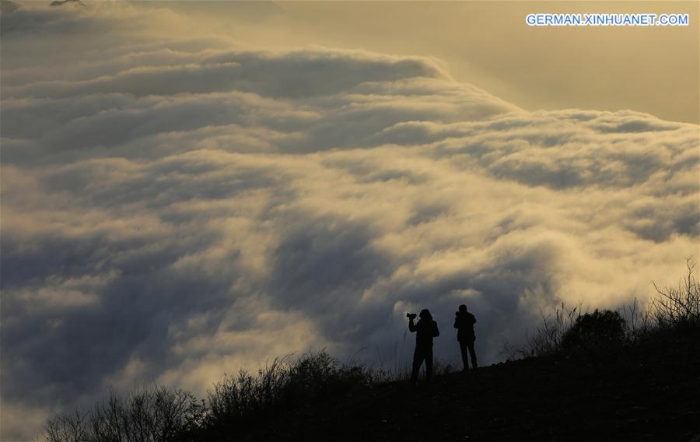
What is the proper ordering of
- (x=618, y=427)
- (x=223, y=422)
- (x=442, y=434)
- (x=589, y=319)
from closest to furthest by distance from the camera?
(x=618, y=427) < (x=442, y=434) < (x=223, y=422) < (x=589, y=319)

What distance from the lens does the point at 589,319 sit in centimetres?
2434

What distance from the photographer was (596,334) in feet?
65.3

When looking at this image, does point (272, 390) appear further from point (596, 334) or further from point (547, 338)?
point (596, 334)

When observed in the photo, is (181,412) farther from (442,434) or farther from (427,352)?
(442,434)

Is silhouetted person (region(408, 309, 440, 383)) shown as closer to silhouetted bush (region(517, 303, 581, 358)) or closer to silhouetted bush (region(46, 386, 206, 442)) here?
silhouetted bush (region(517, 303, 581, 358))

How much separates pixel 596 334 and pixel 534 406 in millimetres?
5115

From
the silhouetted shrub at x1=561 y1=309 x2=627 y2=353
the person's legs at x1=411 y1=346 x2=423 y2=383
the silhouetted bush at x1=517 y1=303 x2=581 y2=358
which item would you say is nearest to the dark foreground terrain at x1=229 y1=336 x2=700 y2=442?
the person's legs at x1=411 y1=346 x2=423 y2=383

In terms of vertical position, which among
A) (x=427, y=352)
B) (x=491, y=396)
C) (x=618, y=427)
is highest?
(x=427, y=352)

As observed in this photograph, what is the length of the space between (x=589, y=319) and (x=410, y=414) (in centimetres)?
934

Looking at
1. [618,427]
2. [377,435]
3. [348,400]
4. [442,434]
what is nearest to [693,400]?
[618,427]

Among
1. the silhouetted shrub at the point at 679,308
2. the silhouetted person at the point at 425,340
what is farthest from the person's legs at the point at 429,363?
the silhouetted shrub at the point at 679,308

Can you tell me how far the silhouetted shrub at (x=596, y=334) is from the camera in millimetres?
18391

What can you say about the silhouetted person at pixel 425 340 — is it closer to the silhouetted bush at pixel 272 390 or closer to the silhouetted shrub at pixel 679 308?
the silhouetted bush at pixel 272 390

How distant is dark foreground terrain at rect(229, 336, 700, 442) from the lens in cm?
1350
